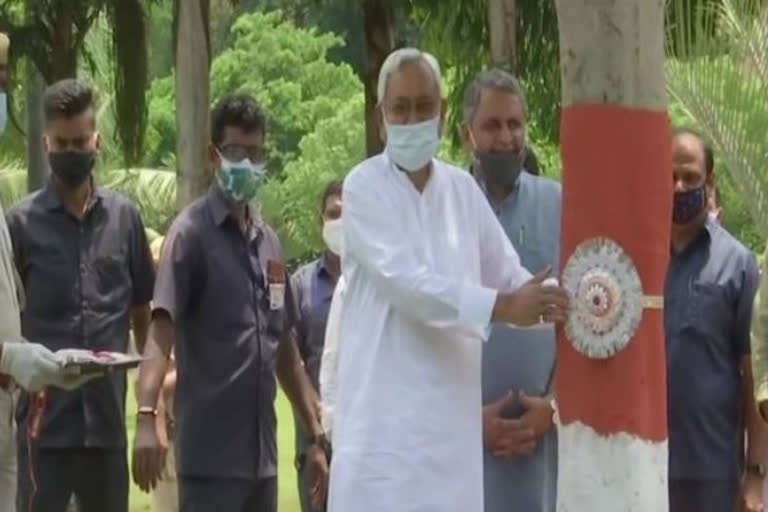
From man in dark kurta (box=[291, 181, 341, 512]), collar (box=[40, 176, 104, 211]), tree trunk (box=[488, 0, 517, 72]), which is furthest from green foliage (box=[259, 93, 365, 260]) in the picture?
collar (box=[40, 176, 104, 211])

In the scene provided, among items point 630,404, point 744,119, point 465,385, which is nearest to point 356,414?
point 465,385

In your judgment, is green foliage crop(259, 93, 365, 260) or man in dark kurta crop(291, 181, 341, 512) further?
green foliage crop(259, 93, 365, 260)

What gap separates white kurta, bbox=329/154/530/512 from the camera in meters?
5.56

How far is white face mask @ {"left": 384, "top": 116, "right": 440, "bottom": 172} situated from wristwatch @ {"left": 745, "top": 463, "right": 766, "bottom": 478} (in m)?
1.90

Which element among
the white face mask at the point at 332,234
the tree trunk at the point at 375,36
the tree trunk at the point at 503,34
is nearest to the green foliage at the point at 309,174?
the tree trunk at the point at 375,36

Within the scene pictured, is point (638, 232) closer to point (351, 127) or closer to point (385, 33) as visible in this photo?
point (385, 33)

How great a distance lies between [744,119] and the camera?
14641mm

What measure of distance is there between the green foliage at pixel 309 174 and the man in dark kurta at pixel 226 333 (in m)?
26.7

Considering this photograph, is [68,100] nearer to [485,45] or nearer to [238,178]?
[238,178]

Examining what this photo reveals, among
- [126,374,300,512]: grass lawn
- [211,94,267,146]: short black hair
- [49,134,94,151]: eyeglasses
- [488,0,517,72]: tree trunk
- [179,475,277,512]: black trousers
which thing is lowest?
[126,374,300,512]: grass lawn

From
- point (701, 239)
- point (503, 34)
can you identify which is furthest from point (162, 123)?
point (701, 239)

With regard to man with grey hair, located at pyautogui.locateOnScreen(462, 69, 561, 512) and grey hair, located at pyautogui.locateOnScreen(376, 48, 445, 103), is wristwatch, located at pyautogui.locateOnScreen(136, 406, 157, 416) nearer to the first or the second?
man with grey hair, located at pyautogui.locateOnScreen(462, 69, 561, 512)

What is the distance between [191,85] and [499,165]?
22.9 ft

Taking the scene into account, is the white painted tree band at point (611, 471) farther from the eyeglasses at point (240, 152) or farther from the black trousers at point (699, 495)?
the eyeglasses at point (240, 152)
